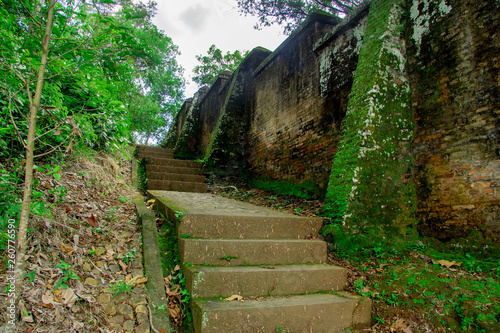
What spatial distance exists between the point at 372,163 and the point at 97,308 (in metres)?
3.33

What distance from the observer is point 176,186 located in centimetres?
644

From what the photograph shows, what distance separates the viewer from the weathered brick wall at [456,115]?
117 inches

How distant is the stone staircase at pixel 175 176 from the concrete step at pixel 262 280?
13.6 feet

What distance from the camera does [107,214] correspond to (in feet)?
10.8

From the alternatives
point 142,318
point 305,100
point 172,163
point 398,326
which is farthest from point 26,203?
point 172,163

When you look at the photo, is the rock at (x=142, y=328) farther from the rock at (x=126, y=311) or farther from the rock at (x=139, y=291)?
the rock at (x=139, y=291)

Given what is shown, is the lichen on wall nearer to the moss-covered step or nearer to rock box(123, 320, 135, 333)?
rock box(123, 320, 135, 333)

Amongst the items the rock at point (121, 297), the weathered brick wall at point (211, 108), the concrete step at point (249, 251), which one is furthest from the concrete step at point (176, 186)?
the weathered brick wall at point (211, 108)

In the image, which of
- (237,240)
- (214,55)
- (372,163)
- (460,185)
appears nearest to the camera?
(237,240)

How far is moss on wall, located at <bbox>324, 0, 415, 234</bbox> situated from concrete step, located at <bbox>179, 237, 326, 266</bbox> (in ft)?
2.04

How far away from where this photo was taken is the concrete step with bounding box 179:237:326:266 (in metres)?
2.60

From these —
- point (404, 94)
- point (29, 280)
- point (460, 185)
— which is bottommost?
point (29, 280)

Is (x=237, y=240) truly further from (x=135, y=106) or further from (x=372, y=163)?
(x=135, y=106)

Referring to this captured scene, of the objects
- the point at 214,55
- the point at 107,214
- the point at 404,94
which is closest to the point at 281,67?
the point at 404,94
